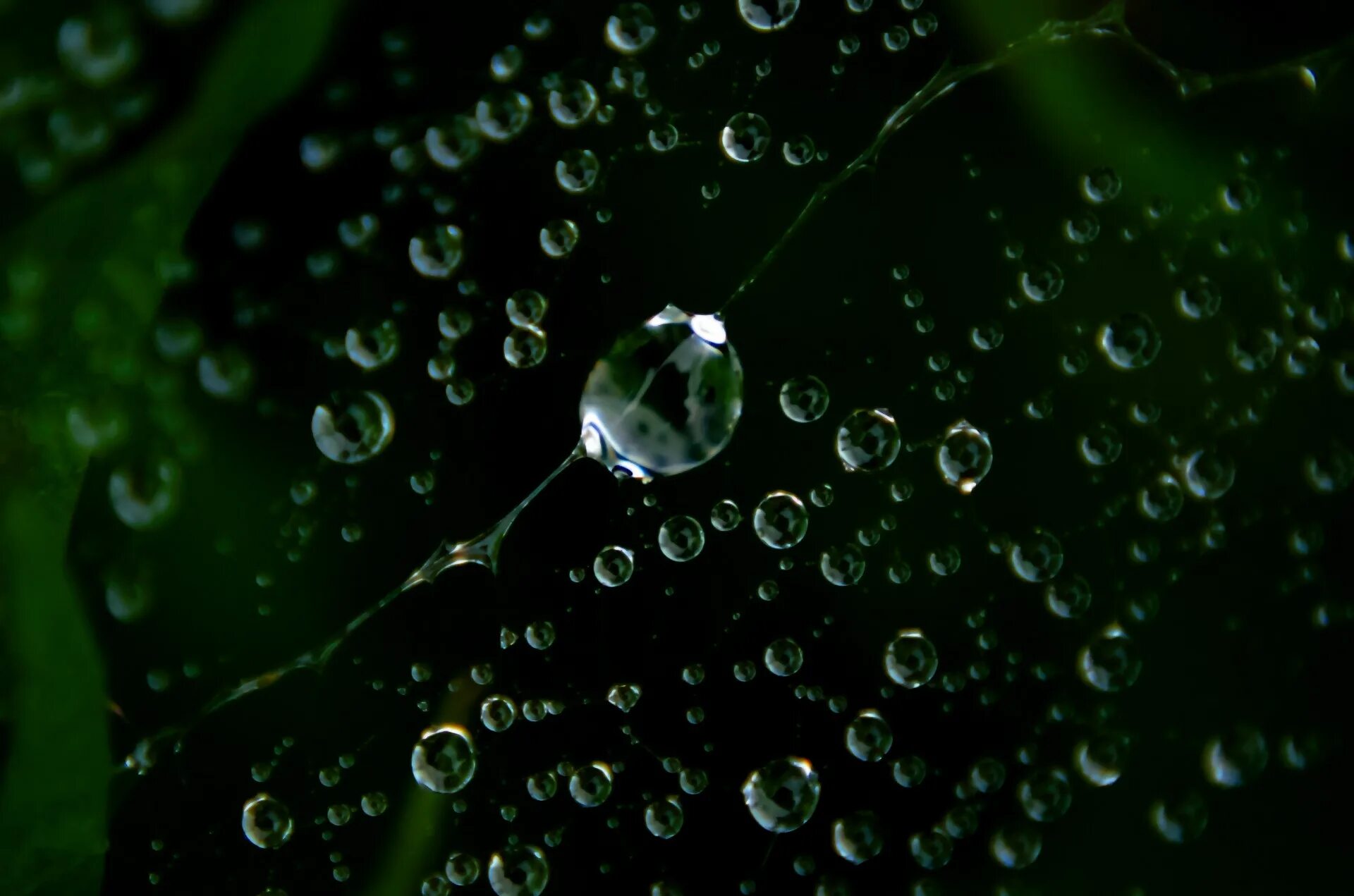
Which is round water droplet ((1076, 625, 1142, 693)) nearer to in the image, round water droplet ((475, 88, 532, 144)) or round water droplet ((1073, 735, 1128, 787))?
round water droplet ((1073, 735, 1128, 787))

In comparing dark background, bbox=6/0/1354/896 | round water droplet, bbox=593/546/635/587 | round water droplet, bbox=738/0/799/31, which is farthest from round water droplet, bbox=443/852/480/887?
round water droplet, bbox=738/0/799/31

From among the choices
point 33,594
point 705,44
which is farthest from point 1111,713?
point 33,594

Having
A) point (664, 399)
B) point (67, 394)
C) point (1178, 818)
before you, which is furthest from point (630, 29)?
point (1178, 818)

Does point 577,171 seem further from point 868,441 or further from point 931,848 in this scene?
point 931,848

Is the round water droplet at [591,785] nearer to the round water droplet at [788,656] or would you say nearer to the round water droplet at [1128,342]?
the round water droplet at [788,656]

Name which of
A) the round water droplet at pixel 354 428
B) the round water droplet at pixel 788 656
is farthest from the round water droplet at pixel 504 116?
the round water droplet at pixel 788 656

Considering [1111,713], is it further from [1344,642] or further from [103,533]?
[103,533]
